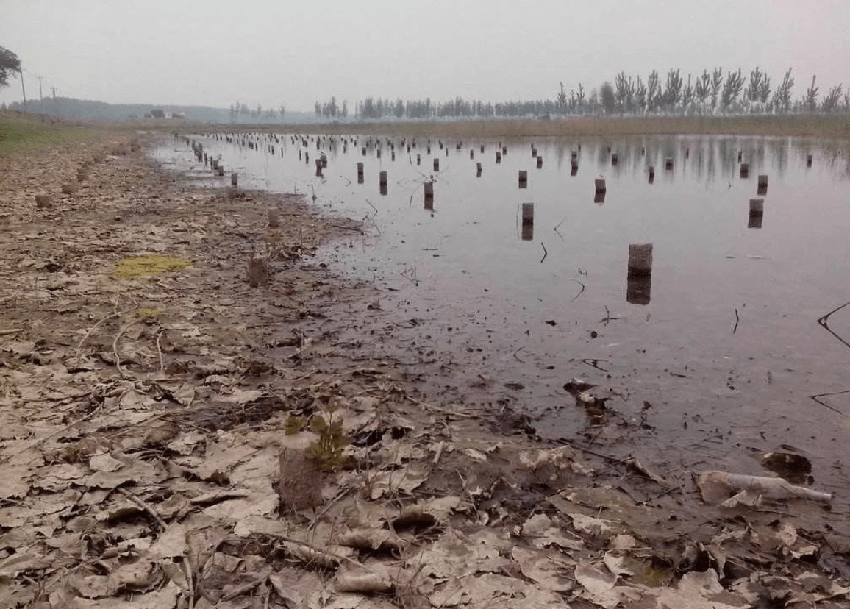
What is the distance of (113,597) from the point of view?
9.55 feet

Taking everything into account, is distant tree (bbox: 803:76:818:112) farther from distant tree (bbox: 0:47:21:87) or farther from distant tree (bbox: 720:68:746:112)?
distant tree (bbox: 0:47:21:87)

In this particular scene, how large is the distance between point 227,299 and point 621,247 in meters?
8.90

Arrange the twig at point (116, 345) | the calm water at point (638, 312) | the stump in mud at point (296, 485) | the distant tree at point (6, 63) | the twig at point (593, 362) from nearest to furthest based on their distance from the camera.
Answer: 1. the stump in mud at point (296, 485)
2. the calm water at point (638, 312)
3. the twig at point (116, 345)
4. the twig at point (593, 362)
5. the distant tree at point (6, 63)

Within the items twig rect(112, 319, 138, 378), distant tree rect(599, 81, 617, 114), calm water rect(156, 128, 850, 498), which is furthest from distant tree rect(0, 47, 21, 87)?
distant tree rect(599, 81, 617, 114)

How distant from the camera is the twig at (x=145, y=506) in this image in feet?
11.5

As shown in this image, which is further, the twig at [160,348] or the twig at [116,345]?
the twig at [160,348]

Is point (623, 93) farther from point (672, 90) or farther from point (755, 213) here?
point (755, 213)

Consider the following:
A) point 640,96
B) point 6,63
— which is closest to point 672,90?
point 640,96

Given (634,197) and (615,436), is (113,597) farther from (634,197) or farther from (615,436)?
(634,197)

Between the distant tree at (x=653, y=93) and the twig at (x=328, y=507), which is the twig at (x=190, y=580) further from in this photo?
the distant tree at (x=653, y=93)

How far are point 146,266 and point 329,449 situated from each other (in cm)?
749

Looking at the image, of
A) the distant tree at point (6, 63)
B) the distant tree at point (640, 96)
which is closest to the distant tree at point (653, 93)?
the distant tree at point (640, 96)

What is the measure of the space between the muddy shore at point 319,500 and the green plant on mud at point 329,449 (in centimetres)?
2

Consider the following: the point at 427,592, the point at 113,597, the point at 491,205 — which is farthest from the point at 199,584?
the point at 491,205
